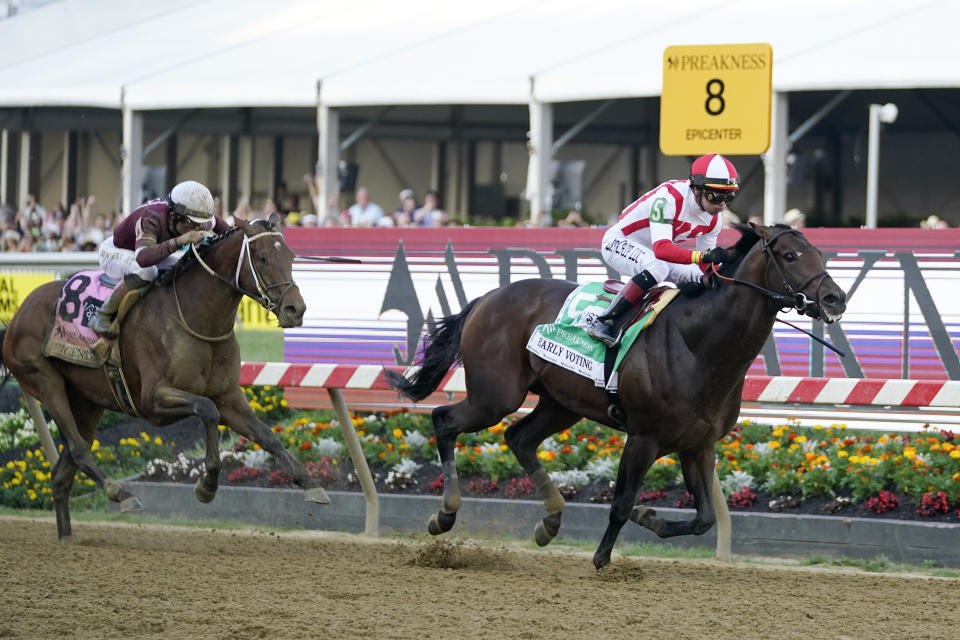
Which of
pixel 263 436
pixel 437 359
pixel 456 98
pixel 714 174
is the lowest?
pixel 263 436

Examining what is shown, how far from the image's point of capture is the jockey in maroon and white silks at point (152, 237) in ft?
25.1

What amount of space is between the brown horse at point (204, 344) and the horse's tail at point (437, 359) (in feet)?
2.85

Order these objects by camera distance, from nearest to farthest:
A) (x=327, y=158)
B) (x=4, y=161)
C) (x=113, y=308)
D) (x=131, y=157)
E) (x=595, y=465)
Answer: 1. (x=113, y=308)
2. (x=595, y=465)
3. (x=327, y=158)
4. (x=131, y=157)
5. (x=4, y=161)

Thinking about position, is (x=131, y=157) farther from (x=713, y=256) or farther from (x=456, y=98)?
(x=713, y=256)

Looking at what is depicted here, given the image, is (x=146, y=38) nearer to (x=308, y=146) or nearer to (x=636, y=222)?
(x=308, y=146)

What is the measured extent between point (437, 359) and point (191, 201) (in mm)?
1577

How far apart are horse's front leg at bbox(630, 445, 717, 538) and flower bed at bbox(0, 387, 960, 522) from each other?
51.7 inches

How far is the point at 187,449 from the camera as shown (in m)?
10.2

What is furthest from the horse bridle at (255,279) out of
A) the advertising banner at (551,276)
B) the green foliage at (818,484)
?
the green foliage at (818,484)

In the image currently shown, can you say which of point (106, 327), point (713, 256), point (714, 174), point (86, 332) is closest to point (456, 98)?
point (86, 332)

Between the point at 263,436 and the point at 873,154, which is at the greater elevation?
the point at 873,154

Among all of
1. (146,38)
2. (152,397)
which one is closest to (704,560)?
(152,397)

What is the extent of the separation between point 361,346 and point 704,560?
11.4ft

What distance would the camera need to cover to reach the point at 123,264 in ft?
26.4
